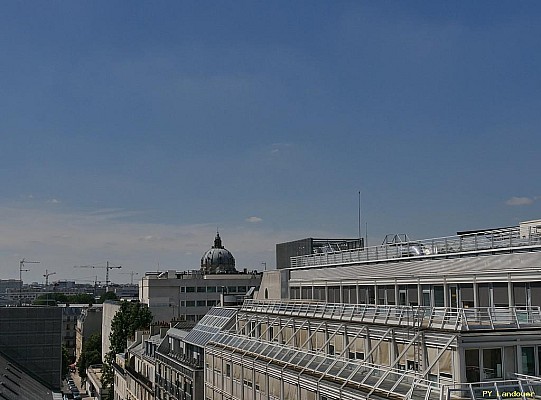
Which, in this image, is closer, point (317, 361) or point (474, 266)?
point (317, 361)

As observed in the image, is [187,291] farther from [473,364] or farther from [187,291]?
[473,364]

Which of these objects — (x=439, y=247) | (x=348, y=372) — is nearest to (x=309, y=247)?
(x=439, y=247)

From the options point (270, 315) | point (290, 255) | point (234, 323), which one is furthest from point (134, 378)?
point (270, 315)

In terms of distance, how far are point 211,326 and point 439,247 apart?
84.4 ft

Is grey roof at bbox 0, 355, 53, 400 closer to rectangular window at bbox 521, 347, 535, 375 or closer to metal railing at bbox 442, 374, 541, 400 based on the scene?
metal railing at bbox 442, 374, 541, 400

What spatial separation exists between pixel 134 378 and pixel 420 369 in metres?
67.1

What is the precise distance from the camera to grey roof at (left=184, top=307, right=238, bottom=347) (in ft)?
199

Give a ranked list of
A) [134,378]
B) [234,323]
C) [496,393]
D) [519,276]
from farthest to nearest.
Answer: [134,378], [234,323], [519,276], [496,393]

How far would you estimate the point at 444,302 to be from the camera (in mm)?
42562

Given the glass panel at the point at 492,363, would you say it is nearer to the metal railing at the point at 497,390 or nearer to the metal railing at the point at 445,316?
the metal railing at the point at 445,316

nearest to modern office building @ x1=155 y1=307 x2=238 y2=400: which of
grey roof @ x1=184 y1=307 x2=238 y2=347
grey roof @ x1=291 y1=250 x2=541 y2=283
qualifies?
grey roof @ x1=184 y1=307 x2=238 y2=347

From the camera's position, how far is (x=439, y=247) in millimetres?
48188

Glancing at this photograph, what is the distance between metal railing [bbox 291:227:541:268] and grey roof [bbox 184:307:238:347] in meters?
10.9

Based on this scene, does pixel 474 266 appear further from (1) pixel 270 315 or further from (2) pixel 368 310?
(1) pixel 270 315
